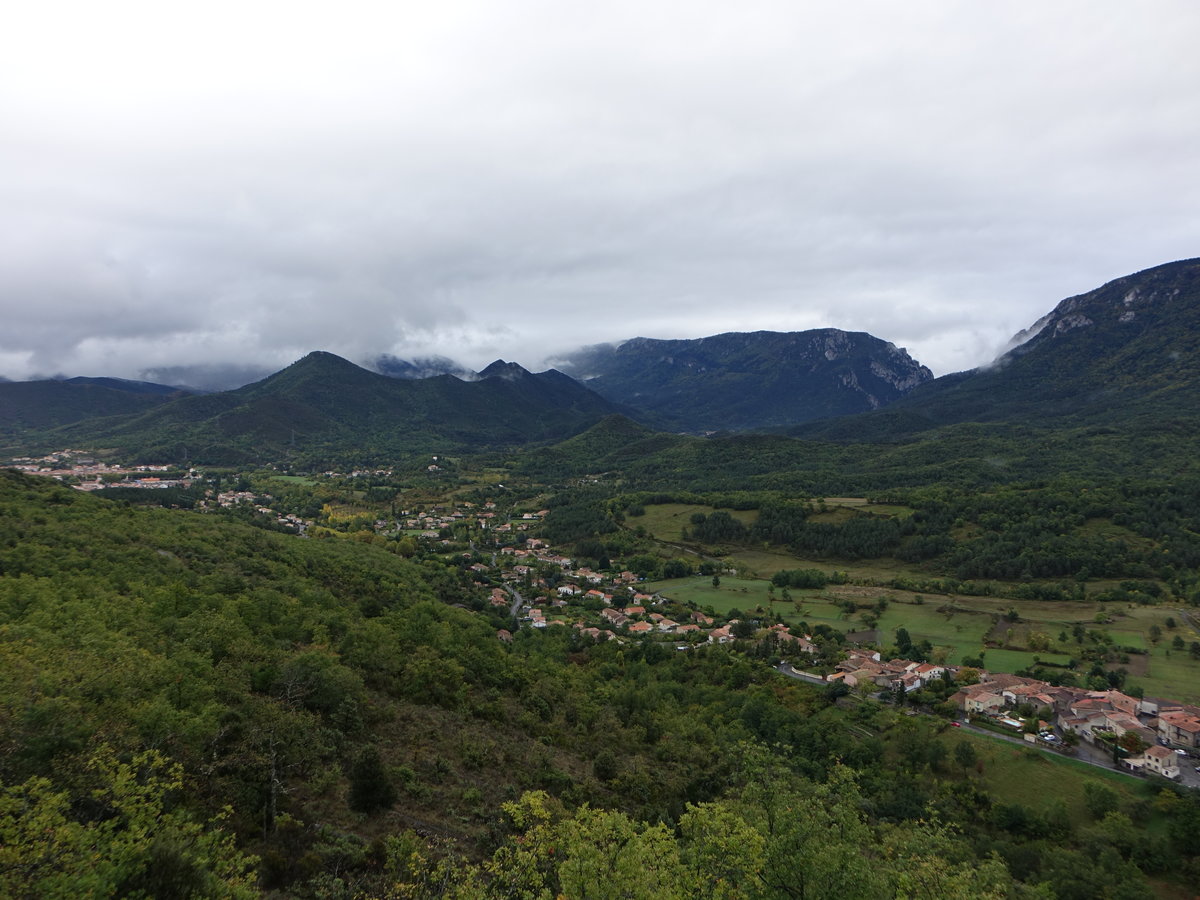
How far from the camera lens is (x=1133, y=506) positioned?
102625 millimetres

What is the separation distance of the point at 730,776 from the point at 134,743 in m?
30.0

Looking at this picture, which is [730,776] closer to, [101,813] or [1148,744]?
[101,813]

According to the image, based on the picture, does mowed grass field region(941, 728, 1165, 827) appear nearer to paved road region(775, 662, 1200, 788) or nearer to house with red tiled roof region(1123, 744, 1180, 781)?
paved road region(775, 662, 1200, 788)

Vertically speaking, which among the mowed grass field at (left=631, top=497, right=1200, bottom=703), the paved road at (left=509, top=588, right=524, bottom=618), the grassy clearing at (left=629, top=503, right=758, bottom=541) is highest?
the grassy clearing at (left=629, top=503, right=758, bottom=541)

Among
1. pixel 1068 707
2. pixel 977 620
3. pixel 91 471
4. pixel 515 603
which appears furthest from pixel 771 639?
pixel 91 471

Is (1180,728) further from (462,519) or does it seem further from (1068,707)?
(462,519)

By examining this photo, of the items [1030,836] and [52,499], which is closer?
[1030,836]

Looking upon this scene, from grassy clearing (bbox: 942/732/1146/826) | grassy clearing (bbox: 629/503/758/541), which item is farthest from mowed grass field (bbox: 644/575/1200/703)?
grassy clearing (bbox: 629/503/758/541)

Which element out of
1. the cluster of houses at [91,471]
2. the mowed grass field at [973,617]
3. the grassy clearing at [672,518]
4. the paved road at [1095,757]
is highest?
the cluster of houses at [91,471]

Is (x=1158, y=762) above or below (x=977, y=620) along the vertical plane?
above

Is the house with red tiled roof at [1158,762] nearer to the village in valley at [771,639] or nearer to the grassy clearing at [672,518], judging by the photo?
the village in valley at [771,639]

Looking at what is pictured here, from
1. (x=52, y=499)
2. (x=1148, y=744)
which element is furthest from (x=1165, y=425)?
(x=52, y=499)

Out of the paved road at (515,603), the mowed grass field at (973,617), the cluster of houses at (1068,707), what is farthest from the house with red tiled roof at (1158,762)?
the paved road at (515,603)

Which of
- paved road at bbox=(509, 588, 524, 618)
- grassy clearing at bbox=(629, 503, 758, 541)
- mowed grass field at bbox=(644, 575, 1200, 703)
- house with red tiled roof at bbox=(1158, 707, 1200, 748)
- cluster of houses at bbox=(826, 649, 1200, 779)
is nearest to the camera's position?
cluster of houses at bbox=(826, 649, 1200, 779)
